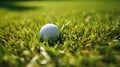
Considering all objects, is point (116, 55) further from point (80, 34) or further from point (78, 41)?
point (80, 34)

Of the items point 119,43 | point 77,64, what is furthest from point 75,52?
point 119,43

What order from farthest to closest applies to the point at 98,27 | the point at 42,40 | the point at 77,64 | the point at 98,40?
the point at 98,27 → the point at 42,40 → the point at 98,40 → the point at 77,64

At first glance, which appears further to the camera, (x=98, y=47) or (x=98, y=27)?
(x=98, y=27)

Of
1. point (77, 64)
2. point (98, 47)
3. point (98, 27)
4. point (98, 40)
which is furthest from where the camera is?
point (98, 27)

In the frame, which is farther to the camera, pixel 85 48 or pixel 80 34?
pixel 80 34

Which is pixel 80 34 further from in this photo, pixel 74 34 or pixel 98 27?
pixel 98 27

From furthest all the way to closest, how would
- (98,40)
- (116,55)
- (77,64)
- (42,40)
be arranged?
1. (42,40)
2. (98,40)
3. (116,55)
4. (77,64)

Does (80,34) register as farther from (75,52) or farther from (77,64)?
(77,64)

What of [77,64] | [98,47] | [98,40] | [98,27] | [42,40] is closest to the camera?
[77,64]

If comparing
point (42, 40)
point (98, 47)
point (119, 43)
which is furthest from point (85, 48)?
point (42, 40)
